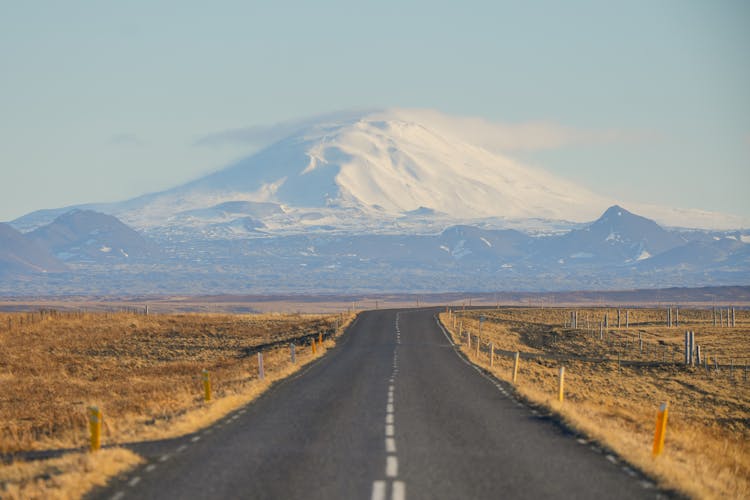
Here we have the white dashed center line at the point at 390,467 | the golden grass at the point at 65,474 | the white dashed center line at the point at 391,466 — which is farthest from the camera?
the white dashed center line at the point at 391,466

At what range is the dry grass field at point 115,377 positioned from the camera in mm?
21441

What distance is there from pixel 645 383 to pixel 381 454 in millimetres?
36939

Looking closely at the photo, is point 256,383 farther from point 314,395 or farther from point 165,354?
point 165,354

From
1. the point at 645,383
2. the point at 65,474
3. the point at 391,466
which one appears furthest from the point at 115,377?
the point at 391,466

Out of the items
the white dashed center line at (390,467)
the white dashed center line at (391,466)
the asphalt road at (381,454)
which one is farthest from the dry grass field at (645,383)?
the white dashed center line at (391,466)

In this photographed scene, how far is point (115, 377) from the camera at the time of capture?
52531 mm

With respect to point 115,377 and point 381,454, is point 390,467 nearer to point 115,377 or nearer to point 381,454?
point 381,454

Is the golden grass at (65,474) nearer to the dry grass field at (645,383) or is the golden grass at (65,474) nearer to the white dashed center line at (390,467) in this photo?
the white dashed center line at (390,467)

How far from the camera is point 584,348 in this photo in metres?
76.6

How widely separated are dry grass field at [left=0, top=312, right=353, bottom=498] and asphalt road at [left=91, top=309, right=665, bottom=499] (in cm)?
134

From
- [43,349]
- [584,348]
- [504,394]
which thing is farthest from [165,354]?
[504,394]

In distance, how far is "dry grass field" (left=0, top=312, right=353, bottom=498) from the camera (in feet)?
70.3

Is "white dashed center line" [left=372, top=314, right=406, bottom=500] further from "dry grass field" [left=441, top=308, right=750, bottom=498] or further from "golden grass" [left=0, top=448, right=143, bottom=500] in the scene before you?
"golden grass" [left=0, top=448, right=143, bottom=500]

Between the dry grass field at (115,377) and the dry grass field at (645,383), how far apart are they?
9770 mm
